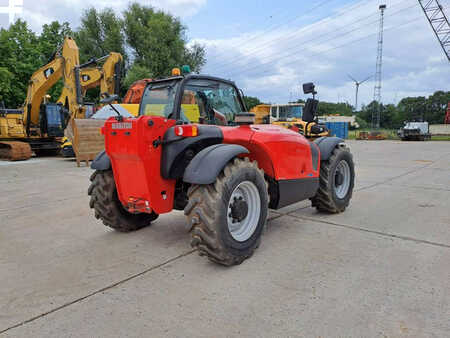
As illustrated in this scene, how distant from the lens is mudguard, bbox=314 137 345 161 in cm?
464

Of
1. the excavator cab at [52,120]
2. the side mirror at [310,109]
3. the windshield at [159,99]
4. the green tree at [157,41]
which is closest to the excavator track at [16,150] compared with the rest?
Result: the excavator cab at [52,120]

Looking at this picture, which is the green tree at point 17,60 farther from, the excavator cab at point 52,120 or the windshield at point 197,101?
the windshield at point 197,101

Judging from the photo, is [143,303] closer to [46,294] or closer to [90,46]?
[46,294]

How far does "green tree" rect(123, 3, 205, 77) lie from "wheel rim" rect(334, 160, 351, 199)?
949 inches

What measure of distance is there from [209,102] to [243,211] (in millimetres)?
1356

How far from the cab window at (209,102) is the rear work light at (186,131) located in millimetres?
511

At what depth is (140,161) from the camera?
3086 mm

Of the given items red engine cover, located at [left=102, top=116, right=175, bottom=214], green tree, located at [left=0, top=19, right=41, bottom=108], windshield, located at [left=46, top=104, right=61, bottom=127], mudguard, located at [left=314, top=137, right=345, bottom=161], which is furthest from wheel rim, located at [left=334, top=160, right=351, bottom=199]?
green tree, located at [left=0, top=19, right=41, bottom=108]

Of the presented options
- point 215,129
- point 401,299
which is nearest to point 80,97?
point 215,129

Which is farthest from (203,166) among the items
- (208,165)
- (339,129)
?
(339,129)

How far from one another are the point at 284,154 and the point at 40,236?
10.4 feet

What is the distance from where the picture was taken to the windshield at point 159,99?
3.59 metres

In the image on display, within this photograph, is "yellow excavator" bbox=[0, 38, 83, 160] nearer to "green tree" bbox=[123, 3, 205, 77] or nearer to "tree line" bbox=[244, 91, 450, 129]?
"green tree" bbox=[123, 3, 205, 77]

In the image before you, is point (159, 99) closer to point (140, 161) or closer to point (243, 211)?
point (140, 161)
